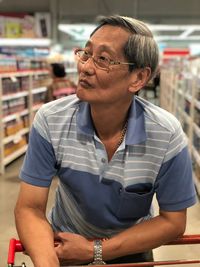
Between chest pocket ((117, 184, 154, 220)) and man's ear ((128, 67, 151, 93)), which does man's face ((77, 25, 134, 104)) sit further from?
chest pocket ((117, 184, 154, 220))

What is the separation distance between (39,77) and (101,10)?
11.5 meters

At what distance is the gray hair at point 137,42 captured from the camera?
150 cm

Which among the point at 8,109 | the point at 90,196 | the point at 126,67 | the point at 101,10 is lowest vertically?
the point at 8,109

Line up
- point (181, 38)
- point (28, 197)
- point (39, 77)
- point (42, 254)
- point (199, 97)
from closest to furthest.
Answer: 1. point (42, 254)
2. point (28, 197)
3. point (199, 97)
4. point (39, 77)
5. point (181, 38)

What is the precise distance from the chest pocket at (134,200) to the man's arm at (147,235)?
0.09 m

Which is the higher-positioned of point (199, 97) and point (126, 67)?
point (126, 67)

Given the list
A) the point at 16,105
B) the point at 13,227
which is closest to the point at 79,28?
the point at 16,105

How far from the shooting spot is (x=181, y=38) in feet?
76.9

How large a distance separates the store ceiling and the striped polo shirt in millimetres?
18208

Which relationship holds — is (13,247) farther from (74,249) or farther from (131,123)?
(131,123)

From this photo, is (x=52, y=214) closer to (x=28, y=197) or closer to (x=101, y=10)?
(x=28, y=197)

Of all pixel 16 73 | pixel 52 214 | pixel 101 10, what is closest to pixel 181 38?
pixel 101 10

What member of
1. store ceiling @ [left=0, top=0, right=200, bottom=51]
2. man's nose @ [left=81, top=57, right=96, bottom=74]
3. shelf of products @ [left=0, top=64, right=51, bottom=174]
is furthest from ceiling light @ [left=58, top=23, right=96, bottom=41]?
man's nose @ [left=81, top=57, right=96, bottom=74]

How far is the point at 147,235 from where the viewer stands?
1584 mm
